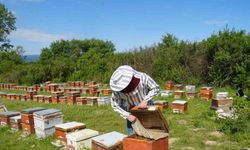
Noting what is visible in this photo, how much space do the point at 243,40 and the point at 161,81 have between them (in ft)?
17.1

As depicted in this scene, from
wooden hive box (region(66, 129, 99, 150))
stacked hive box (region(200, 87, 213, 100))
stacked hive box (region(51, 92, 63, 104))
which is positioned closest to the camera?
wooden hive box (region(66, 129, 99, 150))

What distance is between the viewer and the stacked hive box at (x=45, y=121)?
6.35m

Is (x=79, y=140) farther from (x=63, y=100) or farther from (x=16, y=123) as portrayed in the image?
(x=63, y=100)

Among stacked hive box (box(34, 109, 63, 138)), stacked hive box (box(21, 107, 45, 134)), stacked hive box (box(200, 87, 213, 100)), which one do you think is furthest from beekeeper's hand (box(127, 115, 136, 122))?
stacked hive box (box(200, 87, 213, 100))

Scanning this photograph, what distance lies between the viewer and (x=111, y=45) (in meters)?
48.9

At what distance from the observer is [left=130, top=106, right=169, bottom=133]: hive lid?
288 centimetres

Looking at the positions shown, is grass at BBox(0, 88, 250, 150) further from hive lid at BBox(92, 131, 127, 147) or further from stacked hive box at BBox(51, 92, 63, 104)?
stacked hive box at BBox(51, 92, 63, 104)

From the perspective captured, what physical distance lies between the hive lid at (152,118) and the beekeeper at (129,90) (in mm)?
77

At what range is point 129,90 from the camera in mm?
3215

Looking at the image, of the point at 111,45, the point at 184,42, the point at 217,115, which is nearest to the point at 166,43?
the point at 184,42

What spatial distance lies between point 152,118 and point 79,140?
2478 millimetres

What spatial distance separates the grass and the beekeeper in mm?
2238

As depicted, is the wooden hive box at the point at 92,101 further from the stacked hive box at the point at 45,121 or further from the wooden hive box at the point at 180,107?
the stacked hive box at the point at 45,121

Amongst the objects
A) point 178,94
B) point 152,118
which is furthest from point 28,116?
point 178,94
